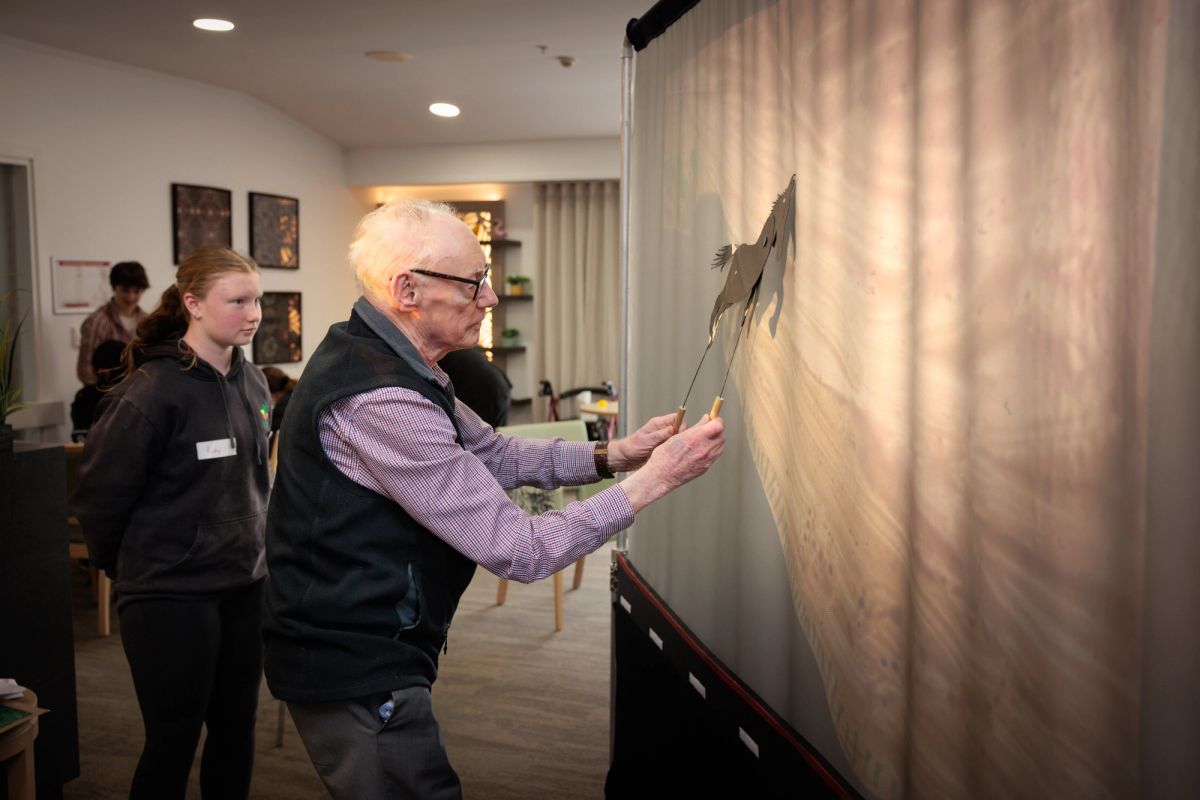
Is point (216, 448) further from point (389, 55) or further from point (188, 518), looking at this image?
point (389, 55)

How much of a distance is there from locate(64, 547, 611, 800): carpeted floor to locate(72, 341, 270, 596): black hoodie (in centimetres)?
102

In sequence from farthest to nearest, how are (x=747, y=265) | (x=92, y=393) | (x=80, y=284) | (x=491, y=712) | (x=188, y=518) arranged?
(x=80, y=284)
(x=92, y=393)
(x=491, y=712)
(x=188, y=518)
(x=747, y=265)

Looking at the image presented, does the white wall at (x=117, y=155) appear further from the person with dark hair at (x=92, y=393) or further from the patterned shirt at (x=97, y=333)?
the person with dark hair at (x=92, y=393)

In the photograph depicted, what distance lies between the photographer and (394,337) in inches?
57.9

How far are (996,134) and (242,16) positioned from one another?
4.47 m

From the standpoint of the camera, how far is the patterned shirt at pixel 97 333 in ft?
17.1

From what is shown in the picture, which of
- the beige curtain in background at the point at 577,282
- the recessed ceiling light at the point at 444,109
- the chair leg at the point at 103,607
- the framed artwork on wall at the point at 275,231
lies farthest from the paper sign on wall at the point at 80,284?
the beige curtain in background at the point at 577,282

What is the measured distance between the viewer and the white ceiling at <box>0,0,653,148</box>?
15.0ft

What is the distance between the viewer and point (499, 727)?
10.9ft

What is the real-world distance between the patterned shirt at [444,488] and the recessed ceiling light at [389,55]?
4.35 m

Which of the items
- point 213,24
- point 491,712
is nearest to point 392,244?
point 491,712

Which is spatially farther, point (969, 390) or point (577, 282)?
point (577, 282)

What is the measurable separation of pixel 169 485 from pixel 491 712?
1664mm

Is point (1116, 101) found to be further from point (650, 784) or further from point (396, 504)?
point (650, 784)
